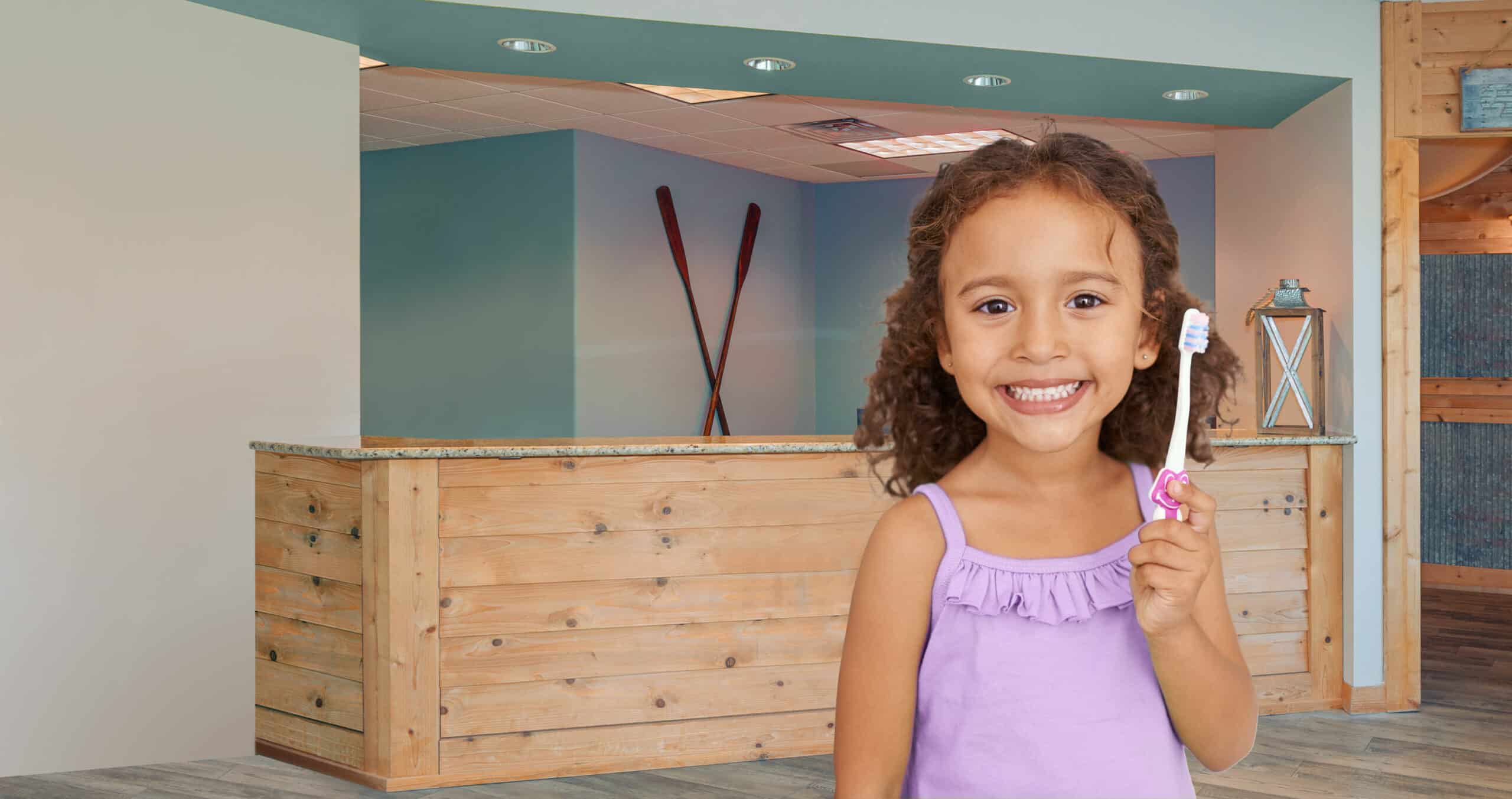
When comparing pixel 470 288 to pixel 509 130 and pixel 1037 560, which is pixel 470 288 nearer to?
pixel 509 130

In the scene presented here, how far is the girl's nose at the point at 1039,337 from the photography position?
788mm

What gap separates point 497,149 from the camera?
18.6 feet

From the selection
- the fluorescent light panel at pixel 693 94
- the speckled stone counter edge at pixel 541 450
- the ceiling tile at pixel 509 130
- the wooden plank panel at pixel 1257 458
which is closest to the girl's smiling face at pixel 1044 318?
the speckled stone counter edge at pixel 541 450

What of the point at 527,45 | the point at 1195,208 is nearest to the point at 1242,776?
the point at 527,45

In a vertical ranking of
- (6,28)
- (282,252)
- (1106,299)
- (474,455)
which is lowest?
(474,455)

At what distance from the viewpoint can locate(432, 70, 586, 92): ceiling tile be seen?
4.42m

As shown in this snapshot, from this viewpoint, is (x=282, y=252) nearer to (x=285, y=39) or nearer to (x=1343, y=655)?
(x=285, y=39)

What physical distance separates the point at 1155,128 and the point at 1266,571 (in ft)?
8.40

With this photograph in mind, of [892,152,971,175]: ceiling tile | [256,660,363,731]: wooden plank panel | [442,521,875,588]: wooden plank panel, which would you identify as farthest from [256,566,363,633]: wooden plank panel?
[892,152,971,175]: ceiling tile

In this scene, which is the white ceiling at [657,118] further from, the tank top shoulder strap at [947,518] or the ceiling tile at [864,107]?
the tank top shoulder strap at [947,518]

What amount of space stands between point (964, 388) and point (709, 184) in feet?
18.7

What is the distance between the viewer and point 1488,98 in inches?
134

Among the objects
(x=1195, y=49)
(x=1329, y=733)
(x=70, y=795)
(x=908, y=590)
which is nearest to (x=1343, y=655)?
(x=1329, y=733)

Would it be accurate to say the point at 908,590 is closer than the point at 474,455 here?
Yes
